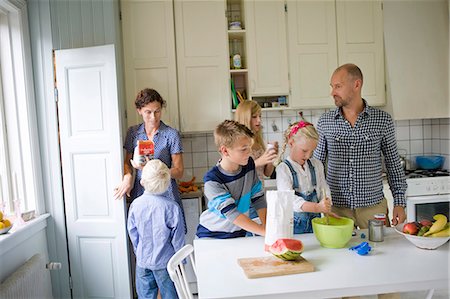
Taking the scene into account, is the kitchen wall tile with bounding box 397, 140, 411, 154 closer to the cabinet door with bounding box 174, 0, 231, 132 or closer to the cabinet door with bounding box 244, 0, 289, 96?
the cabinet door with bounding box 244, 0, 289, 96

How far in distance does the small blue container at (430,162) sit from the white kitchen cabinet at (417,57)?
0.39m

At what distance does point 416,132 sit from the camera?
145 inches

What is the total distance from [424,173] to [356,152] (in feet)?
5.16

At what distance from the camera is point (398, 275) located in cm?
126

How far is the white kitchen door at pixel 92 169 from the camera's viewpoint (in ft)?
8.21

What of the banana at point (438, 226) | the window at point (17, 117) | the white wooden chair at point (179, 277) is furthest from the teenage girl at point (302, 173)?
the window at point (17, 117)

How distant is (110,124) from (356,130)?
1520 mm

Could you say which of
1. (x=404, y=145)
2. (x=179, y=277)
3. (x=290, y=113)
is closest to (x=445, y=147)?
(x=404, y=145)

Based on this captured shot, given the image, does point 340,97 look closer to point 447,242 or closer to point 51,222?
point 447,242

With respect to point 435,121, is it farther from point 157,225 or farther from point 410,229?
point 157,225

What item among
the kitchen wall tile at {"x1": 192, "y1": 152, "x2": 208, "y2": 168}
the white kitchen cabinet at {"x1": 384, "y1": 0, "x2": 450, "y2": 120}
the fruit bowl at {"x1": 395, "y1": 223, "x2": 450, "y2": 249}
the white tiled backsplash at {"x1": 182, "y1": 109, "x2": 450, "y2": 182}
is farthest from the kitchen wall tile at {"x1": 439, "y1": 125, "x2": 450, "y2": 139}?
the fruit bowl at {"x1": 395, "y1": 223, "x2": 450, "y2": 249}

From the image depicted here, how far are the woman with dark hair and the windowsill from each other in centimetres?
50

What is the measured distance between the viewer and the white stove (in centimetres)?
305

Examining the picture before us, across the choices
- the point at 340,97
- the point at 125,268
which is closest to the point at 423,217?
the point at 340,97
